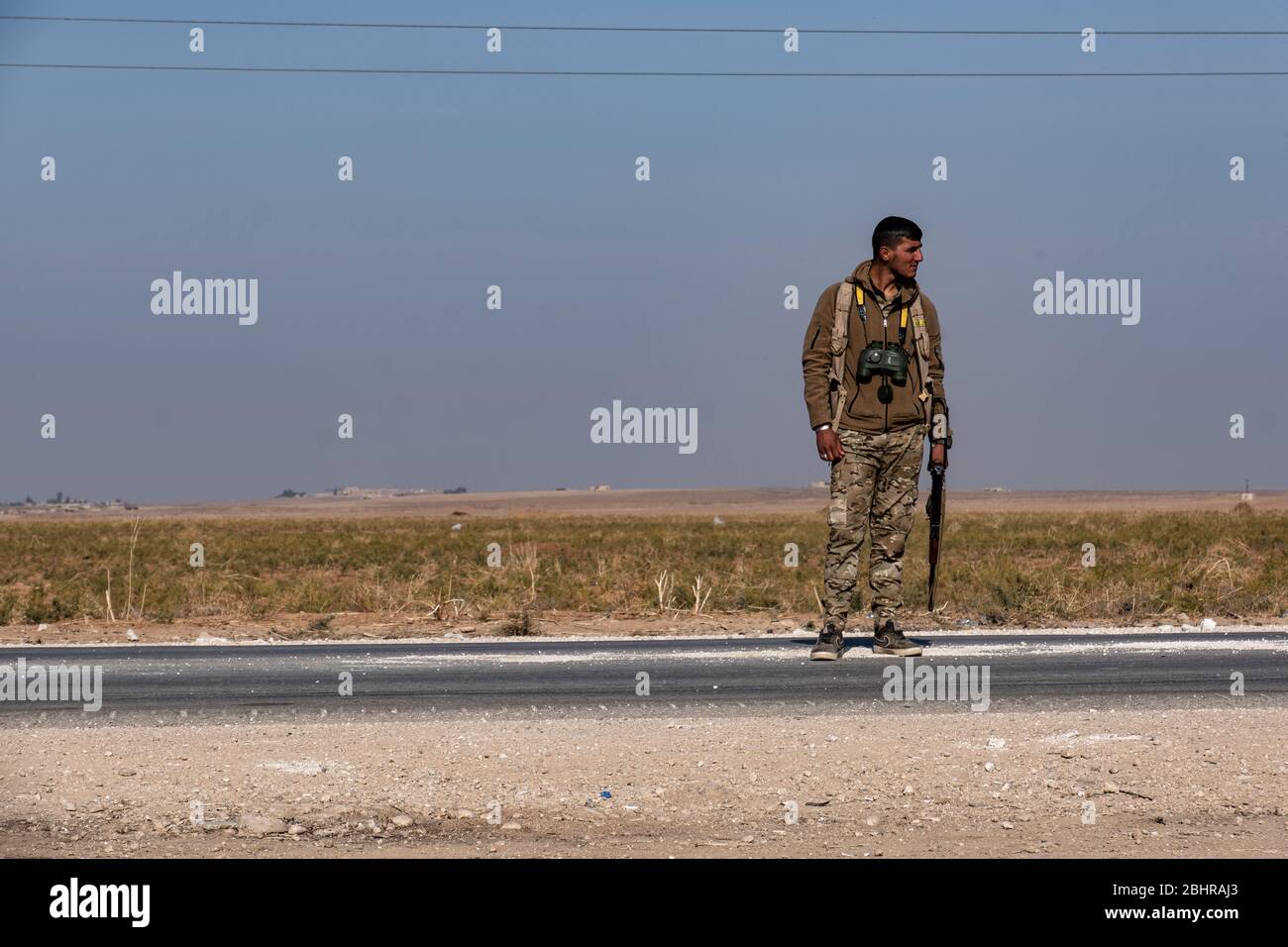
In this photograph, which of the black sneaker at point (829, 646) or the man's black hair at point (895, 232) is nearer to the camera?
the man's black hair at point (895, 232)

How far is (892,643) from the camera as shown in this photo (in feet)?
33.6

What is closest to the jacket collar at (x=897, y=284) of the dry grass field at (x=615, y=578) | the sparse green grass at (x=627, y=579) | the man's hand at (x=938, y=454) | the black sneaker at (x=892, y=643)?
the man's hand at (x=938, y=454)

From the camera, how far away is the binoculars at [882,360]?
952 cm

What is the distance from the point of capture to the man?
31.3ft

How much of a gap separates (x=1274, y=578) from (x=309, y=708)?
52.1 feet

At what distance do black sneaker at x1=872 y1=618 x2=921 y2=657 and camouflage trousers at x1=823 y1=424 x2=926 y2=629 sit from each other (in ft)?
1.25

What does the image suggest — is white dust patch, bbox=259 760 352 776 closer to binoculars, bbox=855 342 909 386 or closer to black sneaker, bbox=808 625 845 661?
black sneaker, bbox=808 625 845 661

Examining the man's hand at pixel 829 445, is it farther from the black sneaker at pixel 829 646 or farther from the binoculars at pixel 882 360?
the black sneaker at pixel 829 646

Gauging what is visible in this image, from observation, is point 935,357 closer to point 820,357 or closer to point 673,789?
point 820,357

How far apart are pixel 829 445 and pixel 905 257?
1142mm

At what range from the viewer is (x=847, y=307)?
956 centimetres
